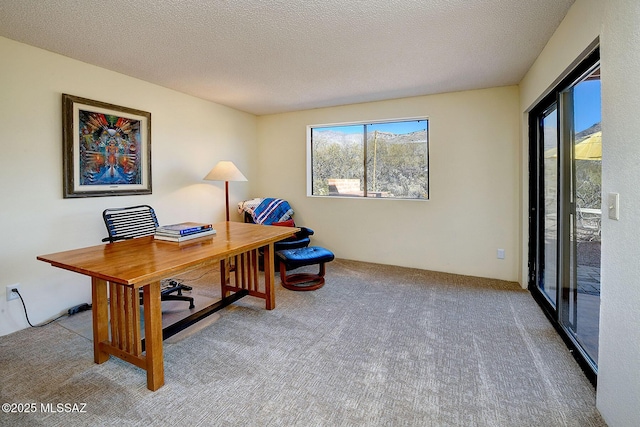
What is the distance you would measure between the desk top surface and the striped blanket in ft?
6.10

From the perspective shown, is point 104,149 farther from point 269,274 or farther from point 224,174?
point 269,274

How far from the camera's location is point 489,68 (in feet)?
10.3

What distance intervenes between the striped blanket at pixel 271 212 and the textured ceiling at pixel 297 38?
1.76 meters

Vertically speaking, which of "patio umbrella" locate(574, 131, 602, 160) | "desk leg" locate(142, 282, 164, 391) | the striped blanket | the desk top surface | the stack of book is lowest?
"desk leg" locate(142, 282, 164, 391)

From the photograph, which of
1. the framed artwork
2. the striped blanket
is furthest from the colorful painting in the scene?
the striped blanket

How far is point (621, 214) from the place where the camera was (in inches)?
56.4

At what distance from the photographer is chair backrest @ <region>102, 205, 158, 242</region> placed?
265 centimetres

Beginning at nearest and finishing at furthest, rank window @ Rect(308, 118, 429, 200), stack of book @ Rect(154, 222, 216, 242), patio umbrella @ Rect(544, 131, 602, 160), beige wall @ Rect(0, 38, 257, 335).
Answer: patio umbrella @ Rect(544, 131, 602, 160), stack of book @ Rect(154, 222, 216, 242), beige wall @ Rect(0, 38, 257, 335), window @ Rect(308, 118, 429, 200)

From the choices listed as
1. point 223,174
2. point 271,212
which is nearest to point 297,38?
point 223,174

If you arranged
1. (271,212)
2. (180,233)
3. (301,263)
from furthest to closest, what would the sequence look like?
1. (271,212)
2. (301,263)
3. (180,233)

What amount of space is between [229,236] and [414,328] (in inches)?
67.9

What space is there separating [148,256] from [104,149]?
6.12 feet

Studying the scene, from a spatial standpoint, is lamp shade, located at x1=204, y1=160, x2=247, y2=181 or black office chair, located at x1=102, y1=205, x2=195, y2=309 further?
lamp shade, located at x1=204, y1=160, x2=247, y2=181

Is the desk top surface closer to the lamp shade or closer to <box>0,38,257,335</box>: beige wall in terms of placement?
<box>0,38,257,335</box>: beige wall
